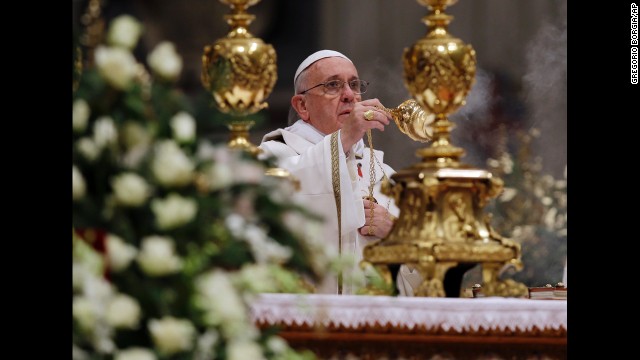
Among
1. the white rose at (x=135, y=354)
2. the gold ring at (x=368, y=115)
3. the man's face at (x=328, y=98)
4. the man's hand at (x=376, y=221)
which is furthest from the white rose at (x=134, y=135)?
the man's face at (x=328, y=98)

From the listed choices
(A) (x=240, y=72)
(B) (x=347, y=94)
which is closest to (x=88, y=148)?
(A) (x=240, y=72)

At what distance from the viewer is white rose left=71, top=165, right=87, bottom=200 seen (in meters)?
2.82

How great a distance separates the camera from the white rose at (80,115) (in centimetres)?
288

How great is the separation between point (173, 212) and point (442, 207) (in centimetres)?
149

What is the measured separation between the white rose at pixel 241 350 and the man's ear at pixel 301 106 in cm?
423

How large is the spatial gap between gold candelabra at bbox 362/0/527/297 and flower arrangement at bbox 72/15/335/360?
3.73 ft

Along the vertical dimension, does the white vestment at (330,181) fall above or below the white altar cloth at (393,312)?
above

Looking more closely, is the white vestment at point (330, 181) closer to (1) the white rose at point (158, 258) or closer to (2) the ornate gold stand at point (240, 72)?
(2) the ornate gold stand at point (240, 72)

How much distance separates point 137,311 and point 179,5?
7.49 meters

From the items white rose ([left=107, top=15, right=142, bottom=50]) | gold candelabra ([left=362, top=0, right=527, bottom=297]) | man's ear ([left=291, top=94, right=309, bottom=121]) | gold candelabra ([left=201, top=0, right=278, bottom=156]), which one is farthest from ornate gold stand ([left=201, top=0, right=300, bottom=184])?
man's ear ([left=291, top=94, right=309, bottom=121])
